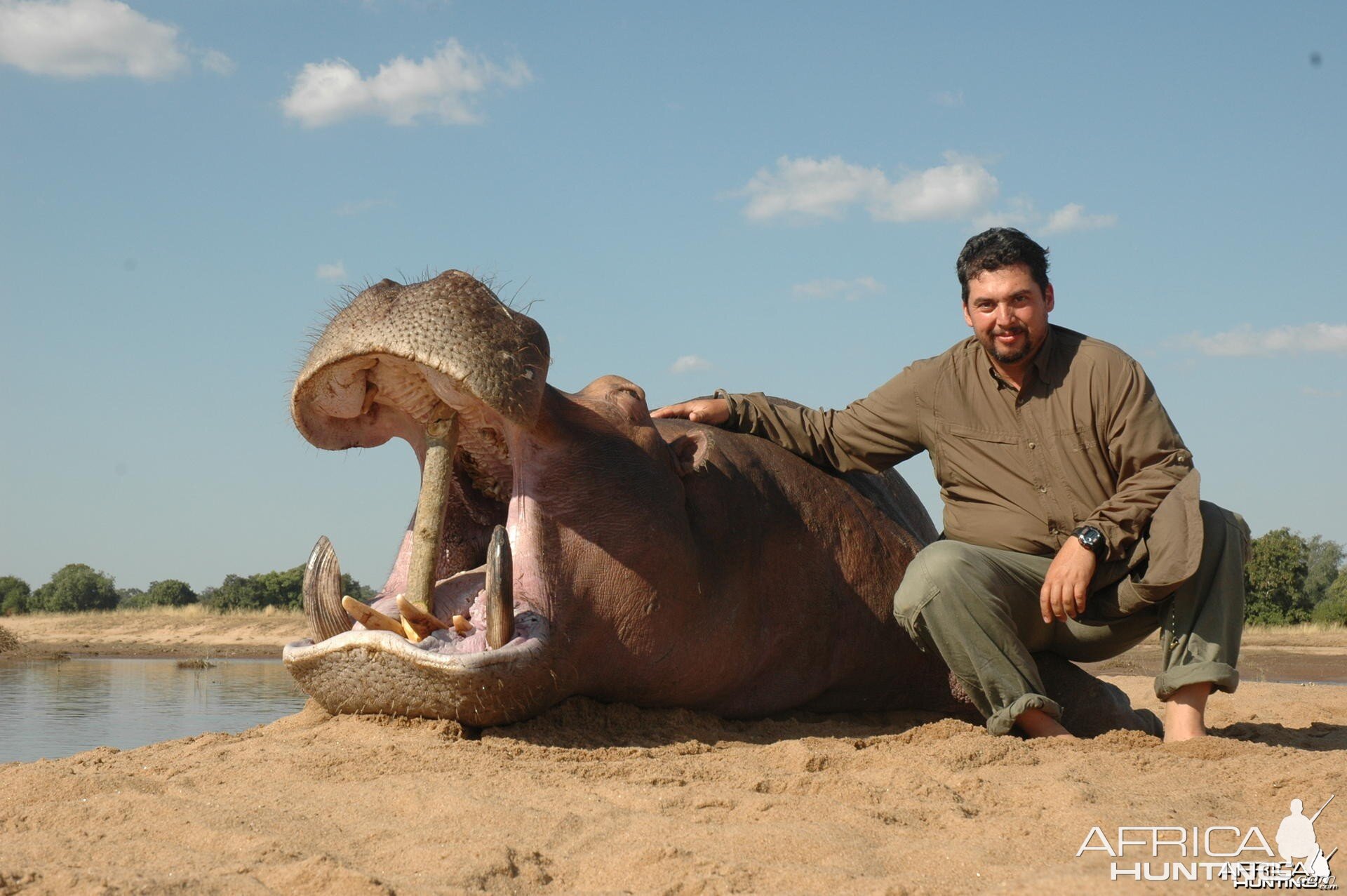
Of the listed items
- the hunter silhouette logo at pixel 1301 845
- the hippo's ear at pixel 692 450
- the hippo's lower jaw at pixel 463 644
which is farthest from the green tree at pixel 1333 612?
the hunter silhouette logo at pixel 1301 845

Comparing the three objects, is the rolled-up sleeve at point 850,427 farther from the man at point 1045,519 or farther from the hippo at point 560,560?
the hippo at point 560,560

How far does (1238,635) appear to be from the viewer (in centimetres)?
405

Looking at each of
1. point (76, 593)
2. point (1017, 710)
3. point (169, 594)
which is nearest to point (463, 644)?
point (1017, 710)

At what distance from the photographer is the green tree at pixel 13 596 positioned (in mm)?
22781

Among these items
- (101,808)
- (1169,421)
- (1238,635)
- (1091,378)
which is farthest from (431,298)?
(1238,635)

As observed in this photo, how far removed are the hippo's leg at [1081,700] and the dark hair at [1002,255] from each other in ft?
4.55

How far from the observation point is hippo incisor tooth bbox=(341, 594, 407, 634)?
3564mm

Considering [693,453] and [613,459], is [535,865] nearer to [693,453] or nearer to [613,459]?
[613,459]

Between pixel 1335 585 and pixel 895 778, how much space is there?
2169 cm

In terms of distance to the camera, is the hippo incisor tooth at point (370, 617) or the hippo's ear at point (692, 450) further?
the hippo's ear at point (692, 450)

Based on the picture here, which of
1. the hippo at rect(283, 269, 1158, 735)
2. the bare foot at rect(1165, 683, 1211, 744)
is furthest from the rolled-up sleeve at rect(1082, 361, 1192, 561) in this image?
the hippo at rect(283, 269, 1158, 735)

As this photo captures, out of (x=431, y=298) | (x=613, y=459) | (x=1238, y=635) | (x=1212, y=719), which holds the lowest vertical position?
(x=1212, y=719)

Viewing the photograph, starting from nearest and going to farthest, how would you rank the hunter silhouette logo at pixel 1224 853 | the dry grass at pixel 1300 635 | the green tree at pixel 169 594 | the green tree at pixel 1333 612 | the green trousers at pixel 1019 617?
the hunter silhouette logo at pixel 1224 853, the green trousers at pixel 1019 617, the dry grass at pixel 1300 635, the green tree at pixel 1333 612, the green tree at pixel 169 594

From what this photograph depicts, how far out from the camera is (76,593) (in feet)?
78.6
